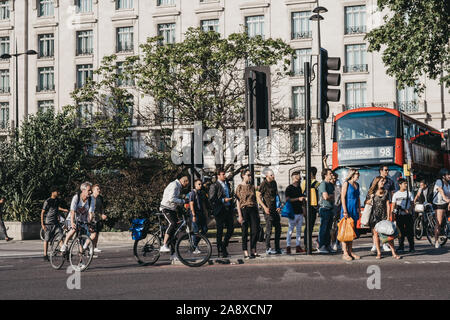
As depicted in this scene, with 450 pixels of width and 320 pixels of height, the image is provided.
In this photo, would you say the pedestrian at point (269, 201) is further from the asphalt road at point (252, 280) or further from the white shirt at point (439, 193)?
the white shirt at point (439, 193)

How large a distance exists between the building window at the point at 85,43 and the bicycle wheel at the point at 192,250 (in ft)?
141

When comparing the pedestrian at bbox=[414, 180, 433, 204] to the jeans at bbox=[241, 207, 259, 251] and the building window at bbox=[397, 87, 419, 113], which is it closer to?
the jeans at bbox=[241, 207, 259, 251]

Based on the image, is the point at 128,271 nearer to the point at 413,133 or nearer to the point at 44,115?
the point at 413,133

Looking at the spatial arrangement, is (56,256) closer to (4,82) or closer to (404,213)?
(404,213)

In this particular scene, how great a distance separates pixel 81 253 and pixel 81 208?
978 millimetres

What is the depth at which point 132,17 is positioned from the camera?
5203 cm

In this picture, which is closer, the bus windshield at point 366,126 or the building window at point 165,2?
the bus windshield at point 366,126

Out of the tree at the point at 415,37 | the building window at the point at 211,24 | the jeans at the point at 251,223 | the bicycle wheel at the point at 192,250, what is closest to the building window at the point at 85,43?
the building window at the point at 211,24

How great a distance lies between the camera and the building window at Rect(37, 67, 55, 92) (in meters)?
54.4

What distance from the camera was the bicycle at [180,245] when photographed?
12125mm

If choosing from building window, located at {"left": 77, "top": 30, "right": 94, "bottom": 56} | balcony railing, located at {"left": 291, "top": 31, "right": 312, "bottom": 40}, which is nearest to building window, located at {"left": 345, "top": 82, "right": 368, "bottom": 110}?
balcony railing, located at {"left": 291, "top": 31, "right": 312, "bottom": 40}

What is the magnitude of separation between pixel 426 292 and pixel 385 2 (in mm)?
18810

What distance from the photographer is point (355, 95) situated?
4828 cm

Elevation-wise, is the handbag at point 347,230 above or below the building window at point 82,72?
below
